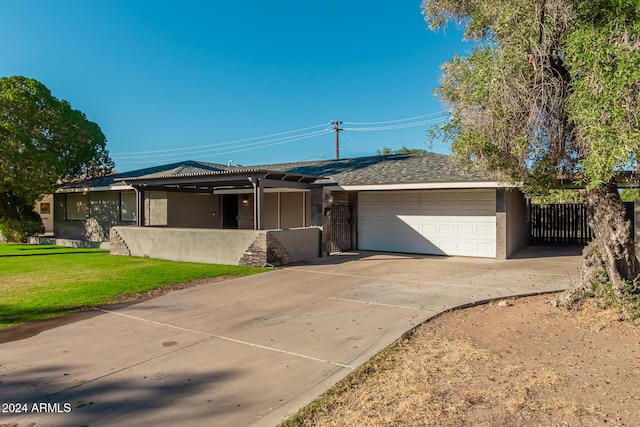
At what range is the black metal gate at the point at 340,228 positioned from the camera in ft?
50.3

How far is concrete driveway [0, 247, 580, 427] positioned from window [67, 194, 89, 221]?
50.2 feet

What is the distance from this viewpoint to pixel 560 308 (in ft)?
21.0

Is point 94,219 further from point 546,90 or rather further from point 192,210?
point 546,90

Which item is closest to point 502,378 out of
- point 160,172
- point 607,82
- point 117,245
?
point 607,82

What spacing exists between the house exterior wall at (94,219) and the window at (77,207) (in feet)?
0.17

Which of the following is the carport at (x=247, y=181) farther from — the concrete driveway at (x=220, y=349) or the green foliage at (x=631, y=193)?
the green foliage at (x=631, y=193)

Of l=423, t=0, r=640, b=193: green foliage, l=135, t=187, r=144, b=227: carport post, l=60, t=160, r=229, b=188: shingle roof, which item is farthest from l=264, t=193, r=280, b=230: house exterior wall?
l=423, t=0, r=640, b=193: green foliage

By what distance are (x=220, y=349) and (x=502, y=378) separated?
3.26 meters

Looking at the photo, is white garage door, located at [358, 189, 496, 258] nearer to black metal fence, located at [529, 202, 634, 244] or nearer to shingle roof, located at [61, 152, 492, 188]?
shingle roof, located at [61, 152, 492, 188]

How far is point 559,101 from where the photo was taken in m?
5.99

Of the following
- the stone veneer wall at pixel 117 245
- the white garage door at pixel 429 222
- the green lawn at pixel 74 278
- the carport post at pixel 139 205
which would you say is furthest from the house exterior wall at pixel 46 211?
the white garage door at pixel 429 222

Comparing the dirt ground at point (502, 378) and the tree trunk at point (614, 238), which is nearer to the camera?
the dirt ground at point (502, 378)

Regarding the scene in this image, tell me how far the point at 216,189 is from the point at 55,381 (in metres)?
15.6

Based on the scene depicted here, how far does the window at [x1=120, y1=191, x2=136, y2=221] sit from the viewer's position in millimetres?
19259
